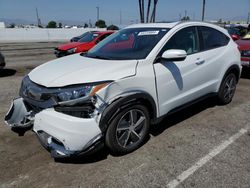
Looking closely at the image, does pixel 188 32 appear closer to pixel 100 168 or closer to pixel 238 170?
pixel 238 170

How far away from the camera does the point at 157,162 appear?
10.3ft

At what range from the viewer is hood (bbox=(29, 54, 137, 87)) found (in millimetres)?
2936

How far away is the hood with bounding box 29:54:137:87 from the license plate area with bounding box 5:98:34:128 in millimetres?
441

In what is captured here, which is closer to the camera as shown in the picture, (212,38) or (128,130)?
(128,130)

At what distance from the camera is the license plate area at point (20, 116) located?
338cm

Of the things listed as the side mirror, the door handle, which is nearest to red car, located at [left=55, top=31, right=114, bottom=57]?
the door handle


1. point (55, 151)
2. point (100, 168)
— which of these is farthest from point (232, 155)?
point (55, 151)

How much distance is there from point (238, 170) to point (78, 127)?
1943mm

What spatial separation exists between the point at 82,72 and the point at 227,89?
11.0 feet

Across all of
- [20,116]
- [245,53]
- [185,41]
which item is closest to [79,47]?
[245,53]

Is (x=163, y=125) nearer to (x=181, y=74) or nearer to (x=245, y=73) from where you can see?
(x=181, y=74)

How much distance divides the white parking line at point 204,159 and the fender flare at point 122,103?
95 centimetres

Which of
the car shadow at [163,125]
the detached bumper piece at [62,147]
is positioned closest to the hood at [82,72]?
the detached bumper piece at [62,147]

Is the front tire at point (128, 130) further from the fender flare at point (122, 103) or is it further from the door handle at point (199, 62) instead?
the door handle at point (199, 62)
